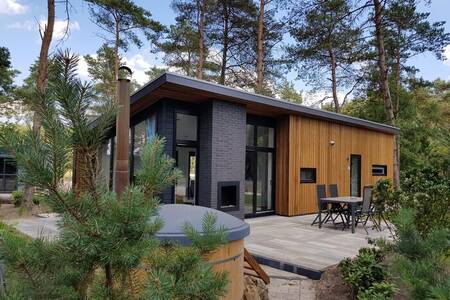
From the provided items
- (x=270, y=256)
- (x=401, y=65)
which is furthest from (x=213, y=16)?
(x=270, y=256)

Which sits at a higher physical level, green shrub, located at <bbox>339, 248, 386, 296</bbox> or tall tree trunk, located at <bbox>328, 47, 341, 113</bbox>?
tall tree trunk, located at <bbox>328, 47, 341, 113</bbox>

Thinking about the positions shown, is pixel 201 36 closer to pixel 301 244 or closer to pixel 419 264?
pixel 301 244

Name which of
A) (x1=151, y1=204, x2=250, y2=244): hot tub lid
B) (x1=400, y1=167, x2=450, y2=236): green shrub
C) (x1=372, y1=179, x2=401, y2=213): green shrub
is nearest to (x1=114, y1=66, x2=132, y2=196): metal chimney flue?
(x1=151, y1=204, x2=250, y2=244): hot tub lid

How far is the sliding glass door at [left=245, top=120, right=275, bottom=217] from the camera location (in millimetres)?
9594

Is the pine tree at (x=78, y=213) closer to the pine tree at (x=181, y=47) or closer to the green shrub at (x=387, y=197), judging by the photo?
the green shrub at (x=387, y=197)

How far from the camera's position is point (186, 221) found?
238 cm

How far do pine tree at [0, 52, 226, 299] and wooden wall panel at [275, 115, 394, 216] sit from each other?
8882mm

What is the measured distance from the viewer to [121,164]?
2.21 m

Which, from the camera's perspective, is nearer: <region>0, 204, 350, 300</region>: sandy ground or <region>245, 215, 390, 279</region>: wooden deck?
<region>0, 204, 350, 300</region>: sandy ground

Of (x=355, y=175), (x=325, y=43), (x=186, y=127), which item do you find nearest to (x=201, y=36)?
(x=325, y=43)

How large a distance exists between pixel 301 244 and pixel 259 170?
3.78 m

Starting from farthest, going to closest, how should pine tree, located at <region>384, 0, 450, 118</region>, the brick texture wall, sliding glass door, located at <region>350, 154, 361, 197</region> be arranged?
sliding glass door, located at <region>350, 154, 361, 197</region> → pine tree, located at <region>384, 0, 450, 118</region> → the brick texture wall

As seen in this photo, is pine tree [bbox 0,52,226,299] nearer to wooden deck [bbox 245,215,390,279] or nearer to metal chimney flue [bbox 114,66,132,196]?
metal chimney flue [bbox 114,66,132,196]

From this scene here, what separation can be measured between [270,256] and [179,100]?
422cm
